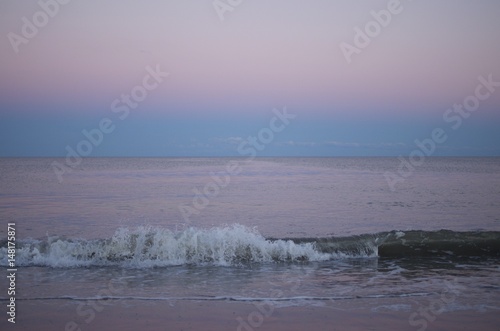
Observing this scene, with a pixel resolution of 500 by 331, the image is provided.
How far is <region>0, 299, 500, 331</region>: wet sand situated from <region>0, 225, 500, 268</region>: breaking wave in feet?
13.5

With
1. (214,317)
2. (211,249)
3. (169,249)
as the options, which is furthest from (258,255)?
(214,317)

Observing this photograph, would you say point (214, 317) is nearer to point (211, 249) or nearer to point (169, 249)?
point (211, 249)

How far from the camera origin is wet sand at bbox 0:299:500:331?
757 cm

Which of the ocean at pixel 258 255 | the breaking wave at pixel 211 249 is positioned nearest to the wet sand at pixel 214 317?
the ocean at pixel 258 255

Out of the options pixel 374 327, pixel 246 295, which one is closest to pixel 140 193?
pixel 246 295

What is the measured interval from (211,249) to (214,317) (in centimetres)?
554

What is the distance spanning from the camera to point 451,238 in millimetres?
15195

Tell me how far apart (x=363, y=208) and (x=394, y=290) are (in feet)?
42.6

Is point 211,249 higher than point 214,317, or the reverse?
point 211,249

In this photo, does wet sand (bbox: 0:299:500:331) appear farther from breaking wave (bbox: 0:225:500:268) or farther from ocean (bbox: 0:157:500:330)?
breaking wave (bbox: 0:225:500:268)

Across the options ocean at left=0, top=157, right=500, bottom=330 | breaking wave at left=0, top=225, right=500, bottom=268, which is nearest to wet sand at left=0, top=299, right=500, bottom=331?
ocean at left=0, top=157, right=500, bottom=330

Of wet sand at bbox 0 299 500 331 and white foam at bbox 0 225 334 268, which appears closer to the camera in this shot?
wet sand at bbox 0 299 500 331

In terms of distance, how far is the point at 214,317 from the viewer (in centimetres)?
807

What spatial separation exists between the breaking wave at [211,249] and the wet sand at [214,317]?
162 inches
